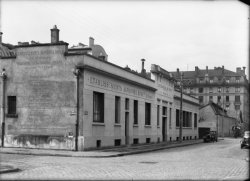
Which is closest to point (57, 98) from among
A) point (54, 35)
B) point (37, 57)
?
point (37, 57)

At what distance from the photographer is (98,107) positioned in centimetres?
2884

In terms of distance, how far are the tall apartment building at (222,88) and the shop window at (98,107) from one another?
88.1 meters

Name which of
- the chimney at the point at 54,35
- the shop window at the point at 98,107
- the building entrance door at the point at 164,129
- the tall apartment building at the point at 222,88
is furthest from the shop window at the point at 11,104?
the tall apartment building at the point at 222,88

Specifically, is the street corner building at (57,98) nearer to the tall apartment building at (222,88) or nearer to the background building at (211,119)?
the background building at (211,119)

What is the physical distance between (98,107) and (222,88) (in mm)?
97507

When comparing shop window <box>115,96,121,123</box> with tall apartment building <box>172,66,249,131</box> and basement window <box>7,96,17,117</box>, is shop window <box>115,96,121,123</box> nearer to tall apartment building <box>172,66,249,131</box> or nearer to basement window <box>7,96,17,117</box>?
basement window <box>7,96,17,117</box>

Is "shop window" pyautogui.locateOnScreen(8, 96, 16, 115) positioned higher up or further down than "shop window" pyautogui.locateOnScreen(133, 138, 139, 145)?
higher up

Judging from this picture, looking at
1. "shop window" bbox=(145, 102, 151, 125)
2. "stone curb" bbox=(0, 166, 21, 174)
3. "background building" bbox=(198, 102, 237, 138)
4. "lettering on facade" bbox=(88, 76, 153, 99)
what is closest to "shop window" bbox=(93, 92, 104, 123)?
"lettering on facade" bbox=(88, 76, 153, 99)

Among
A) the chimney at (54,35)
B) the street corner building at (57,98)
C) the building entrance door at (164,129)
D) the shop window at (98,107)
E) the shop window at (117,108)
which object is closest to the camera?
the street corner building at (57,98)

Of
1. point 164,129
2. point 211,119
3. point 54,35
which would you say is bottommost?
point 164,129

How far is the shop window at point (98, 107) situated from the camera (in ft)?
92.4

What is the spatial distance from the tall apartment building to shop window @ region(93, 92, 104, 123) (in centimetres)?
8813

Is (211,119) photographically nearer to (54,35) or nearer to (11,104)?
(54,35)

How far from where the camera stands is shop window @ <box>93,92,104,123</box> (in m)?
28.2
